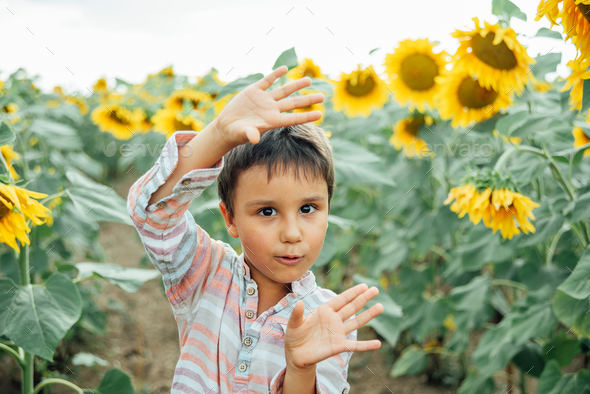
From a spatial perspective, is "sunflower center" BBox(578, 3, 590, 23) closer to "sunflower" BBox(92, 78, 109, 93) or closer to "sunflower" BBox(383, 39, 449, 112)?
"sunflower" BBox(383, 39, 449, 112)

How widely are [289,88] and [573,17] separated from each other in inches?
26.7

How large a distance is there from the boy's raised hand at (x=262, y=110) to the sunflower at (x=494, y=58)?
1052 mm

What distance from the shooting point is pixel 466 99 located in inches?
75.7

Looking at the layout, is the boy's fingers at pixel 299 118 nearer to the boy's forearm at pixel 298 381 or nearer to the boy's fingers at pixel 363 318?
the boy's fingers at pixel 363 318

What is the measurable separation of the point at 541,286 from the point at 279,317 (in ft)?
3.68

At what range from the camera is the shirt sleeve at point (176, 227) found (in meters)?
0.91

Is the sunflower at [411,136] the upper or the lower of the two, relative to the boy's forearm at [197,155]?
lower

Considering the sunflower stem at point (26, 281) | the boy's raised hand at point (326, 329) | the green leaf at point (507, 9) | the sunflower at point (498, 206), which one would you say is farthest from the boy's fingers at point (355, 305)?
the green leaf at point (507, 9)

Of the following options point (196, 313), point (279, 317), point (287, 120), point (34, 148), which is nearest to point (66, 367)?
point (34, 148)

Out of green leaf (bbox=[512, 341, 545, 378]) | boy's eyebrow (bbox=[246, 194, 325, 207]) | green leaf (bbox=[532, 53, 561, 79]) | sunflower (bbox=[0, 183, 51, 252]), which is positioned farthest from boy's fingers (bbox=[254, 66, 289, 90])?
green leaf (bbox=[512, 341, 545, 378])

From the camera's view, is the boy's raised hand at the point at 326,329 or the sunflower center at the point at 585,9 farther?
the sunflower center at the point at 585,9

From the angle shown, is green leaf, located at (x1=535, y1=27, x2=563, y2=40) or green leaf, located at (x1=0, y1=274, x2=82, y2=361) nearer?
green leaf, located at (x1=0, y1=274, x2=82, y2=361)

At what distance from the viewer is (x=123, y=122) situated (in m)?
3.17

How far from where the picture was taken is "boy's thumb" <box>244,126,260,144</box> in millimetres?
793
